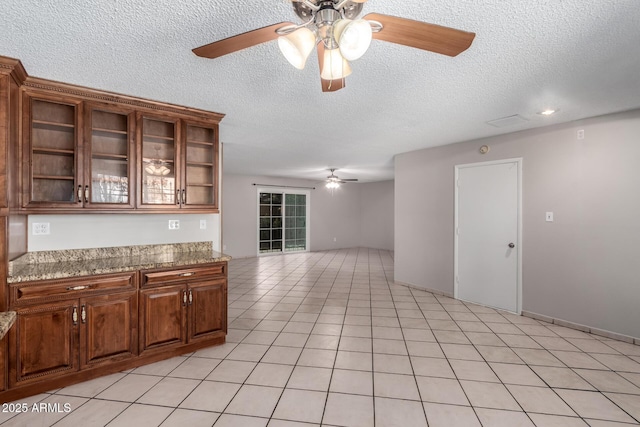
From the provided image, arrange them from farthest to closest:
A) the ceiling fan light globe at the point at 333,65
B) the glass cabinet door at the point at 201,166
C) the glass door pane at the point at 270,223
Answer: the glass door pane at the point at 270,223 → the glass cabinet door at the point at 201,166 → the ceiling fan light globe at the point at 333,65

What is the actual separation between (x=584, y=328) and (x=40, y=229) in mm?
5573

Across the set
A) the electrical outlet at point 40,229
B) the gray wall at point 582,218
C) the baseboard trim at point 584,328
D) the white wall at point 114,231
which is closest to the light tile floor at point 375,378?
the baseboard trim at point 584,328

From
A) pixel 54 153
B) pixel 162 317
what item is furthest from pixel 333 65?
pixel 54 153

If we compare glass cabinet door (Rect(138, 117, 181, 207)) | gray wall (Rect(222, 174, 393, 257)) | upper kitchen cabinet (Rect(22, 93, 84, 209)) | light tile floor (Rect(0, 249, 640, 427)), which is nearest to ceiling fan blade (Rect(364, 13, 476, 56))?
light tile floor (Rect(0, 249, 640, 427))

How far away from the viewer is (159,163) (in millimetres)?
2900

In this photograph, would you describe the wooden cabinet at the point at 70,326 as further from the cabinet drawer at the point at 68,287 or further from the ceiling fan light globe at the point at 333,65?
the ceiling fan light globe at the point at 333,65

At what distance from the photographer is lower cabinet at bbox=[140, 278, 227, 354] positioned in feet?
8.17

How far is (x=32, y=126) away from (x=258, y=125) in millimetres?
2000

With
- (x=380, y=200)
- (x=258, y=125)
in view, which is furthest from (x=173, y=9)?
(x=380, y=200)

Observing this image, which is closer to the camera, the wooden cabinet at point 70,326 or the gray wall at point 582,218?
the wooden cabinet at point 70,326

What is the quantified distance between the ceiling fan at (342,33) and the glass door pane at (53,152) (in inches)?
77.3

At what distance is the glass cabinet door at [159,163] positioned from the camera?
2.83m

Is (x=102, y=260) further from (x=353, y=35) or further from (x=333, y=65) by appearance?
(x=353, y=35)

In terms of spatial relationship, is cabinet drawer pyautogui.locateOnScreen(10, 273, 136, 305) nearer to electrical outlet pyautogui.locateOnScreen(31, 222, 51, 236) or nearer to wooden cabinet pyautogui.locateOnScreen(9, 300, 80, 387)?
wooden cabinet pyautogui.locateOnScreen(9, 300, 80, 387)
